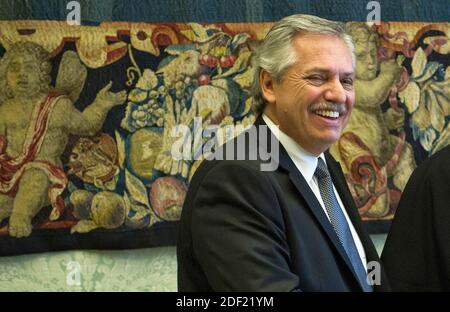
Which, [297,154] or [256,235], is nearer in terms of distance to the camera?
[256,235]

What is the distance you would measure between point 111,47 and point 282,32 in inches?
38.0

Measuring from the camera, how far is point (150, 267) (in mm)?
2637

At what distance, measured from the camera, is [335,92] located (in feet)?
5.76

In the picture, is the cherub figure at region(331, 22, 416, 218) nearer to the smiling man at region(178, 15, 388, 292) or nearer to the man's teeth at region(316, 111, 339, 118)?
the smiling man at region(178, 15, 388, 292)

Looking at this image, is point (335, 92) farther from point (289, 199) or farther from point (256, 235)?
point (256, 235)

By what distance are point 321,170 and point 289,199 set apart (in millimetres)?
227

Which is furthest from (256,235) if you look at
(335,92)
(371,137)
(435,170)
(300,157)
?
(371,137)

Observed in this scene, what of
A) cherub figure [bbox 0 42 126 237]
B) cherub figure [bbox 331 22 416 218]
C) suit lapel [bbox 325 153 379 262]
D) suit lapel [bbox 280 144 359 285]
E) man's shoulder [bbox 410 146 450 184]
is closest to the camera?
suit lapel [bbox 280 144 359 285]

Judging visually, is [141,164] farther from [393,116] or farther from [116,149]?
[393,116]

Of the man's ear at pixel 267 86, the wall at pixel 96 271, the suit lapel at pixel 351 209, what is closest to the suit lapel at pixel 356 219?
the suit lapel at pixel 351 209

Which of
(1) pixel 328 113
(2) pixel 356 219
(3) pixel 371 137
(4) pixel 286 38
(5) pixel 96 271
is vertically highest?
(4) pixel 286 38

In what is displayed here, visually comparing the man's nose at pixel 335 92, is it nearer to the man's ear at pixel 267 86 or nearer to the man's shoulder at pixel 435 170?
the man's ear at pixel 267 86

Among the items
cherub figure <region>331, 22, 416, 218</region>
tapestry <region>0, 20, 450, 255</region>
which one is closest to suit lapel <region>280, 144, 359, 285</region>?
tapestry <region>0, 20, 450, 255</region>

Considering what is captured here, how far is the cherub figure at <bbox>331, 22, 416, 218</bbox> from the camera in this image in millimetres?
2818
